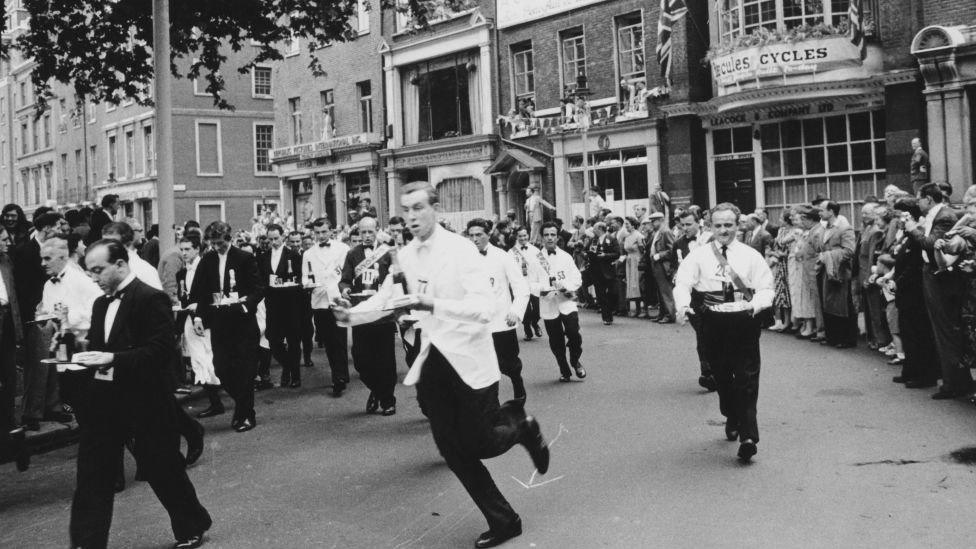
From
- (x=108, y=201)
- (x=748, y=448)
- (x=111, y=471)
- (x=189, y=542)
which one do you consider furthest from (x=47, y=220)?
(x=748, y=448)

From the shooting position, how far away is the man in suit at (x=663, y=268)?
1675 cm

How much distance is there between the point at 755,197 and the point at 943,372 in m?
14.2

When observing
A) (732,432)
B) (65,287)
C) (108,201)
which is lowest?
(732,432)

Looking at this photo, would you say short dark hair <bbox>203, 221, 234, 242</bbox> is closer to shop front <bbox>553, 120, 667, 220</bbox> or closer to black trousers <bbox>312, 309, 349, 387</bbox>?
black trousers <bbox>312, 309, 349, 387</bbox>

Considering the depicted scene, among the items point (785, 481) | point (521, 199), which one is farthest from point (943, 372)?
point (521, 199)

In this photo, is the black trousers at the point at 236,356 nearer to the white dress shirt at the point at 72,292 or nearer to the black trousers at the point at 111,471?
the white dress shirt at the point at 72,292

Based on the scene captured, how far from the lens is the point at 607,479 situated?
22.2 feet

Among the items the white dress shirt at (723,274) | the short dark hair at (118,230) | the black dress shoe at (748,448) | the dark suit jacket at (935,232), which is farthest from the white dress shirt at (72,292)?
the dark suit jacket at (935,232)

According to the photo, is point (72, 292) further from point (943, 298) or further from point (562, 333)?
point (943, 298)

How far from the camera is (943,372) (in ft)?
30.5

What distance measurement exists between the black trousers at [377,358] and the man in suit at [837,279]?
6574 millimetres

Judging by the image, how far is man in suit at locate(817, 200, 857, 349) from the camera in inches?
508

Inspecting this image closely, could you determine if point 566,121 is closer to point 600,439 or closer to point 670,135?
point 670,135

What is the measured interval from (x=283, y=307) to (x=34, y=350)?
11.0 feet
